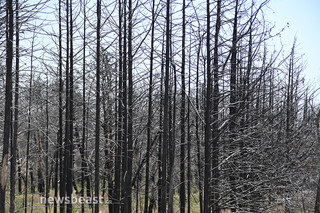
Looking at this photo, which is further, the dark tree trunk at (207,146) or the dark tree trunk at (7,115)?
the dark tree trunk at (207,146)

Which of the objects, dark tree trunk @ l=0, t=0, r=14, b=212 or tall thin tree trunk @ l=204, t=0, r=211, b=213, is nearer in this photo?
dark tree trunk @ l=0, t=0, r=14, b=212

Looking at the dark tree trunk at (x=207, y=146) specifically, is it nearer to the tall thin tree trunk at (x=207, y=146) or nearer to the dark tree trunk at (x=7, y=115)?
the tall thin tree trunk at (x=207, y=146)

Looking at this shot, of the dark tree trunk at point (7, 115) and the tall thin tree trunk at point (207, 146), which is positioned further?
the tall thin tree trunk at point (207, 146)

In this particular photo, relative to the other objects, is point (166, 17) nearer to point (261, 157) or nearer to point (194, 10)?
point (194, 10)

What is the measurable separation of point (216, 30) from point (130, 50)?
249 cm

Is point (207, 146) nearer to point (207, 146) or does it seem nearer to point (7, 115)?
point (207, 146)

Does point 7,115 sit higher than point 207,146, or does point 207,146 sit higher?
point 7,115

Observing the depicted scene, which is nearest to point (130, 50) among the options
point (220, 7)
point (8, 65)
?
point (220, 7)

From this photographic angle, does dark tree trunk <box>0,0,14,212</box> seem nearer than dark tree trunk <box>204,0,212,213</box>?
Yes

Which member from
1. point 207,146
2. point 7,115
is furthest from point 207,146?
point 7,115

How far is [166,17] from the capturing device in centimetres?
675

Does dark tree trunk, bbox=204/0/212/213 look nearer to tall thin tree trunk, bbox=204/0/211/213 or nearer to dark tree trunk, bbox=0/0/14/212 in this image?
tall thin tree trunk, bbox=204/0/211/213

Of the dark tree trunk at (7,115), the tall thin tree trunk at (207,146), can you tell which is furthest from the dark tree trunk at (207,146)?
the dark tree trunk at (7,115)

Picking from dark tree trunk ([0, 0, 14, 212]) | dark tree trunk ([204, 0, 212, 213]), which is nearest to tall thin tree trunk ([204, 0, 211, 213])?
dark tree trunk ([204, 0, 212, 213])
